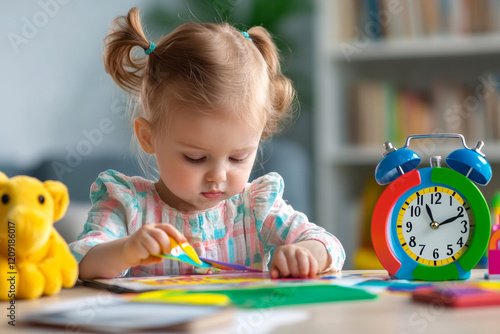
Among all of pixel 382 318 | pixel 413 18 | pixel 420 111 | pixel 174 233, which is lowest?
pixel 382 318

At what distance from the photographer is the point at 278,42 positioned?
9.71 feet

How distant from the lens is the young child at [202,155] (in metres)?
1.11

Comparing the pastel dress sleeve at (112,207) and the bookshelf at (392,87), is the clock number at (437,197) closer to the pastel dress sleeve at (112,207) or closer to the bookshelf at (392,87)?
the pastel dress sleeve at (112,207)

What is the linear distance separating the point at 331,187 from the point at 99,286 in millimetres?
2048

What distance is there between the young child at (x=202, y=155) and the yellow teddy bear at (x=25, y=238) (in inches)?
7.3

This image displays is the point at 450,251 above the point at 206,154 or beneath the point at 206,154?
beneath

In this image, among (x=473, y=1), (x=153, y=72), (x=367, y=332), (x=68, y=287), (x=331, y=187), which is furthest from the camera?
(x=331, y=187)

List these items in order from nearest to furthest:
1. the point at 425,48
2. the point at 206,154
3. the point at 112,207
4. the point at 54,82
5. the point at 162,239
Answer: the point at 162,239
the point at 206,154
the point at 112,207
the point at 425,48
the point at 54,82

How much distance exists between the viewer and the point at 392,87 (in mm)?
2793

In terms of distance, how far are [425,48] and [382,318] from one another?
2265 mm

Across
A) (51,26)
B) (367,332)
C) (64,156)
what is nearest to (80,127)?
(64,156)


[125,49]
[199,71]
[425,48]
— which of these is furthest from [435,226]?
[425,48]

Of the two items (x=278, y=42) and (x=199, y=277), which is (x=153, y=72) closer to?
(x=199, y=277)

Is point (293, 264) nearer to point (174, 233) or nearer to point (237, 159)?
point (174, 233)
